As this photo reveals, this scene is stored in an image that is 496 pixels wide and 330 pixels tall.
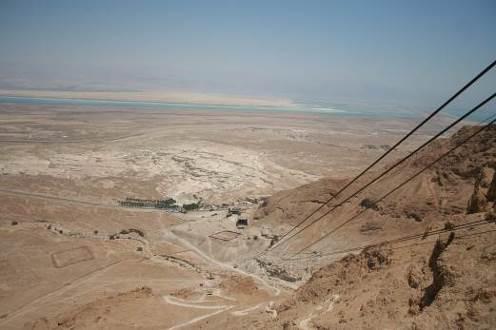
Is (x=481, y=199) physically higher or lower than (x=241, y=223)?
higher

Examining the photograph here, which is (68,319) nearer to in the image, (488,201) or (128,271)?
(128,271)

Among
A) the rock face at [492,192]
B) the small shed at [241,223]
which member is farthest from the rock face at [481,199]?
the small shed at [241,223]

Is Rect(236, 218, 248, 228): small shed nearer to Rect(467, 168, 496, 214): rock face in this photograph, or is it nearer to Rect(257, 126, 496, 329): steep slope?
Rect(257, 126, 496, 329): steep slope

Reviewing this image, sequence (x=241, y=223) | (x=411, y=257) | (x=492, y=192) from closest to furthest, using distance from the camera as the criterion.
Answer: (x=411, y=257)
(x=492, y=192)
(x=241, y=223)

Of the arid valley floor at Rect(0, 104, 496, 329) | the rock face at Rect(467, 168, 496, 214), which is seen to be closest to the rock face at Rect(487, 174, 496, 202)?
the rock face at Rect(467, 168, 496, 214)

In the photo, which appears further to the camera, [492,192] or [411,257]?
[492,192]

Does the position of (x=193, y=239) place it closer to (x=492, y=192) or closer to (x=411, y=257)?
(x=411, y=257)

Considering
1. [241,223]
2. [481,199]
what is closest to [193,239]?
[241,223]

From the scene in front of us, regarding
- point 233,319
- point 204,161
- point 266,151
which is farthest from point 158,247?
point 266,151

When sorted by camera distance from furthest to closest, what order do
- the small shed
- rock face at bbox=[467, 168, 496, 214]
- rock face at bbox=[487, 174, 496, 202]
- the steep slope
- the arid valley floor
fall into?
the small shed
rock face at bbox=[487, 174, 496, 202]
rock face at bbox=[467, 168, 496, 214]
the arid valley floor
the steep slope
